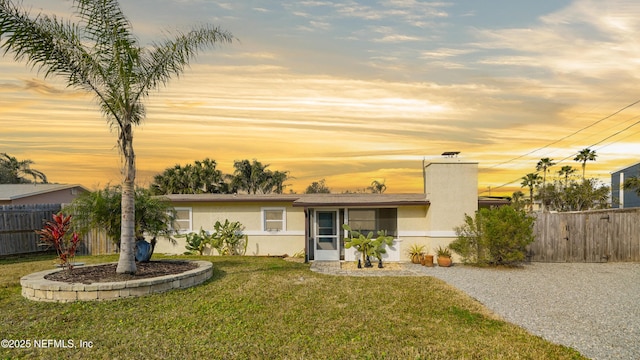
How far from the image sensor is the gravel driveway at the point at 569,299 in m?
7.32

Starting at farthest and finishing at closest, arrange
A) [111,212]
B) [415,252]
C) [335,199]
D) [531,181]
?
[531,181]
[335,199]
[415,252]
[111,212]

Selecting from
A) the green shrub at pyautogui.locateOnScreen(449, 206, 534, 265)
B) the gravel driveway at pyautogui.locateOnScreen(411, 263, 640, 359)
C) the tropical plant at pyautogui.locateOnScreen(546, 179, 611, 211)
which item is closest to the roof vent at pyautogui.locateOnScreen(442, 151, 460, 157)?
the green shrub at pyautogui.locateOnScreen(449, 206, 534, 265)

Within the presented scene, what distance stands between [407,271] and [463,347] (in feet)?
24.1

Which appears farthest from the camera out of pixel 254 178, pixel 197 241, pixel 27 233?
pixel 254 178

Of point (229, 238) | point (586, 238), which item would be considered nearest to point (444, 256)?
point (586, 238)

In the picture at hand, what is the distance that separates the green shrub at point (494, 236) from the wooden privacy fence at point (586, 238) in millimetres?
1740

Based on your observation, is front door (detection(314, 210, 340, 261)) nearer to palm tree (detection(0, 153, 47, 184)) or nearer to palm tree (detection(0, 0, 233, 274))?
palm tree (detection(0, 0, 233, 274))

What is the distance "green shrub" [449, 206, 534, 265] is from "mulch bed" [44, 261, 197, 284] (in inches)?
356

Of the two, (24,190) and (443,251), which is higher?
(24,190)

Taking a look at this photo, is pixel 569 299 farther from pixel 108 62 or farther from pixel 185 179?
pixel 185 179

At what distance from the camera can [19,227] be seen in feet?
A: 60.4

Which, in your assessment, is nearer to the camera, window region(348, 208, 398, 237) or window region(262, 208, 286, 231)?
window region(348, 208, 398, 237)

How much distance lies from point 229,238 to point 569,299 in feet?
39.1

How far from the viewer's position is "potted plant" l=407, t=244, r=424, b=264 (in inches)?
622
